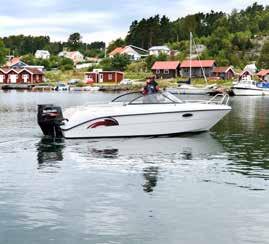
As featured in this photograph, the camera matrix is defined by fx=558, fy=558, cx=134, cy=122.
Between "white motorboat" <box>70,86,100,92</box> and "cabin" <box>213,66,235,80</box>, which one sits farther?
"cabin" <box>213,66,235,80</box>

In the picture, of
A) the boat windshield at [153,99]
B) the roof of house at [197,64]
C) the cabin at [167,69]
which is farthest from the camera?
the cabin at [167,69]

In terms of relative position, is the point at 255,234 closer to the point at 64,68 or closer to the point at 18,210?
the point at 18,210

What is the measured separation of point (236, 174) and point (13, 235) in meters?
8.61

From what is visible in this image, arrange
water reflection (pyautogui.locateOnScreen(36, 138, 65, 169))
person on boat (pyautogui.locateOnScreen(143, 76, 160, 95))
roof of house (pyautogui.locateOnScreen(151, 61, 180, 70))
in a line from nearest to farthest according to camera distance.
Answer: water reflection (pyautogui.locateOnScreen(36, 138, 65, 169))
person on boat (pyautogui.locateOnScreen(143, 76, 160, 95))
roof of house (pyautogui.locateOnScreen(151, 61, 180, 70))

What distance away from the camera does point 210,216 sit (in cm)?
1311

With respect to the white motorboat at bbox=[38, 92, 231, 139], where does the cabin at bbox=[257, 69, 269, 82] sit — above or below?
above

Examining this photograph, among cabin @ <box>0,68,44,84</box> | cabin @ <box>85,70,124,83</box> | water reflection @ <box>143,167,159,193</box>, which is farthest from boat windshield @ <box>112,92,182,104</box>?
cabin @ <box>0,68,44,84</box>

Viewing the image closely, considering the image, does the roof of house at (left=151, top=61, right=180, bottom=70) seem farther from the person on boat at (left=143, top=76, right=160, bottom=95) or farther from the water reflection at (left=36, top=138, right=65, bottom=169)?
the water reflection at (left=36, top=138, right=65, bottom=169)

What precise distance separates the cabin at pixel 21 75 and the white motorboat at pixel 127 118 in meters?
125

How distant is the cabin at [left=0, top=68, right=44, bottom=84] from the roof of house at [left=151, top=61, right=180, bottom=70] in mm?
31561

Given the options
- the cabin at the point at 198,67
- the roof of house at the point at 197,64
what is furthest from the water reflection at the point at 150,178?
the cabin at the point at 198,67

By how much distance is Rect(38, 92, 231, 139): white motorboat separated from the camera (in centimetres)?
2567

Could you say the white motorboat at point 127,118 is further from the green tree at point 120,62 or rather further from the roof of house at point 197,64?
the green tree at point 120,62

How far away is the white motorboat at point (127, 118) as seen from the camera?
25672mm
